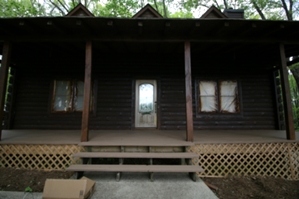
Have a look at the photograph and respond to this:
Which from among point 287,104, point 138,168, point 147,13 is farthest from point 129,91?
point 287,104

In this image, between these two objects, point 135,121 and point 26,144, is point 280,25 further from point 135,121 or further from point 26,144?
point 26,144

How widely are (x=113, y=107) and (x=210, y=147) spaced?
3.63 metres

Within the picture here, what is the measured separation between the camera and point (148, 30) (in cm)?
413

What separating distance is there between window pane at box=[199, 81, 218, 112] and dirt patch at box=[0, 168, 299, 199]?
9.54 feet

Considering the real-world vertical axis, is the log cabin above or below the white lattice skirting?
above

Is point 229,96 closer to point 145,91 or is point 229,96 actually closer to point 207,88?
point 207,88

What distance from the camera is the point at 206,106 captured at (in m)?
6.18

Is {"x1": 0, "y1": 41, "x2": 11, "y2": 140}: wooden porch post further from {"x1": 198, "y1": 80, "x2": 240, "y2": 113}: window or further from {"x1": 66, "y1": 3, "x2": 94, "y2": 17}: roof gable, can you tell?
{"x1": 198, "y1": 80, "x2": 240, "y2": 113}: window

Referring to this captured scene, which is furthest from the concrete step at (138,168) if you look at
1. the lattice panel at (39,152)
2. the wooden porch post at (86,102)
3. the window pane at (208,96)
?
the window pane at (208,96)

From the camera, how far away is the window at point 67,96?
6109mm

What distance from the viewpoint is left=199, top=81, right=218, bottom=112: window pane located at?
6.17m

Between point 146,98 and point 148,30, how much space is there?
2.69m

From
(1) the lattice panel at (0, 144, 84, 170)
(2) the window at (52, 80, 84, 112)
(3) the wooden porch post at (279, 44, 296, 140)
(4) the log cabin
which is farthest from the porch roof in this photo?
(1) the lattice panel at (0, 144, 84, 170)

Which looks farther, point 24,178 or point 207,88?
point 207,88
